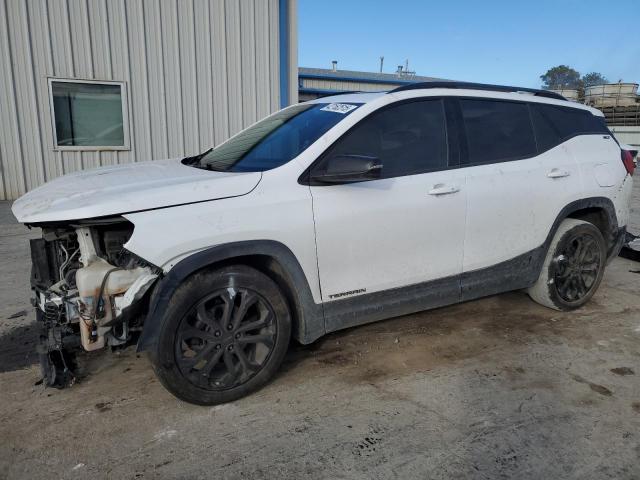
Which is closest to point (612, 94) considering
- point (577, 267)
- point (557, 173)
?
point (577, 267)

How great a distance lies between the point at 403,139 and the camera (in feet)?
10.9

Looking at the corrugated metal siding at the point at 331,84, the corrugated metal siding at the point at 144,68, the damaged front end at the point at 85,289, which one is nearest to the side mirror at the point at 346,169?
the damaged front end at the point at 85,289

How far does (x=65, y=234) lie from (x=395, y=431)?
217cm

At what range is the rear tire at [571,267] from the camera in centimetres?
411

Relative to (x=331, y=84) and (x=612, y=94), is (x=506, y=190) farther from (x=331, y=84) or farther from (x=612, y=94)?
(x=612, y=94)

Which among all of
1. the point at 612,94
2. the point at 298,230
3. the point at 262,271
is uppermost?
the point at 612,94

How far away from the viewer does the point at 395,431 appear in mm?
2635

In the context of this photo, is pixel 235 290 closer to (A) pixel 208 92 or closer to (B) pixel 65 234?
(B) pixel 65 234

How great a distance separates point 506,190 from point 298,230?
174 centimetres

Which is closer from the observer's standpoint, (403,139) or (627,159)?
(403,139)

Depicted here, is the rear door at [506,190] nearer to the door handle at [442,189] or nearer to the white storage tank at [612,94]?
the door handle at [442,189]

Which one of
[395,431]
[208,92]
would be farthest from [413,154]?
[208,92]

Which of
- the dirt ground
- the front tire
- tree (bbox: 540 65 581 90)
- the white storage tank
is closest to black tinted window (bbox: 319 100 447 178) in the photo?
the front tire

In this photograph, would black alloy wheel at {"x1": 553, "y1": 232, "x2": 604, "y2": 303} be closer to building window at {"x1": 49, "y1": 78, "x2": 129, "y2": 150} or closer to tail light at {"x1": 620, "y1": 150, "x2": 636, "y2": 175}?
tail light at {"x1": 620, "y1": 150, "x2": 636, "y2": 175}
